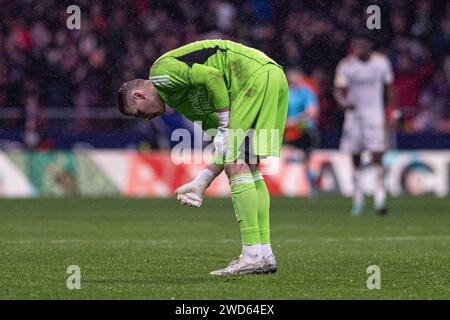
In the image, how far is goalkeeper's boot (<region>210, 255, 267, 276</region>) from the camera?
797cm

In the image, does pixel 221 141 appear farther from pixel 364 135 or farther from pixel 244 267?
pixel 364 135

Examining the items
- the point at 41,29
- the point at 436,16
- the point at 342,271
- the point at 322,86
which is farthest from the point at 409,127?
the point at 342,271

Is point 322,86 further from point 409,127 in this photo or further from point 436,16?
point 436,16

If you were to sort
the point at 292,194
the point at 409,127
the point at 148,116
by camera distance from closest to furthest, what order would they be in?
the point at 148,116
the point at 292,194
the point at 409,127

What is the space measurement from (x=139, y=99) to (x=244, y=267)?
1.36m

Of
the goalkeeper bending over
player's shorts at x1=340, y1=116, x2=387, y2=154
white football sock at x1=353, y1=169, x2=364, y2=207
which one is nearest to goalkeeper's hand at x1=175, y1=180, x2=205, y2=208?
the goalkeeper bending over

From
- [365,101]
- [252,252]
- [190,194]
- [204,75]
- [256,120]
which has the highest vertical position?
[365,101]

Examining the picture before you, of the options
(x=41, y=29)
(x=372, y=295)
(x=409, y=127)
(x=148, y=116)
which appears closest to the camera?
(x=372, y=295)

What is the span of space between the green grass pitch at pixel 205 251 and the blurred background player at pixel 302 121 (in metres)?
2.19

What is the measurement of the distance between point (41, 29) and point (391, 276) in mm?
17022

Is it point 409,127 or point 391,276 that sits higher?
point 409,127

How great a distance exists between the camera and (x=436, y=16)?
82.0 ft

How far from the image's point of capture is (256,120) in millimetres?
8086

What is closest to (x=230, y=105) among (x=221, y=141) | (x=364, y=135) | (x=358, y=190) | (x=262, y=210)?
(x=221, y=141)
